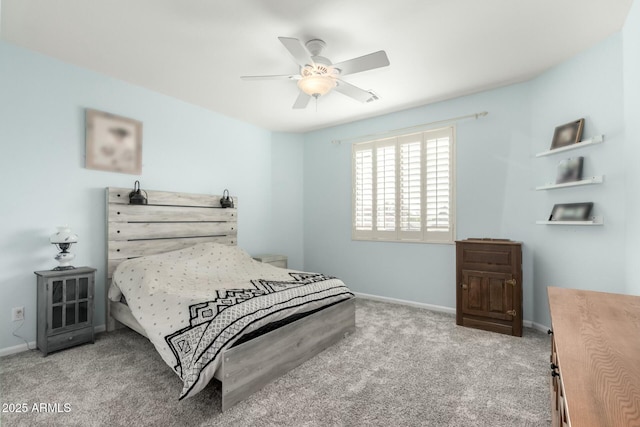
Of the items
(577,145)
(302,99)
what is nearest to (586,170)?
(577,145)

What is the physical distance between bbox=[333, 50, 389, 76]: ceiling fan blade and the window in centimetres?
197

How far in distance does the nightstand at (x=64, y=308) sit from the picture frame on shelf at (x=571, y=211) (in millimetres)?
4409

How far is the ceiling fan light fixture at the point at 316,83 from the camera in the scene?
2.54m

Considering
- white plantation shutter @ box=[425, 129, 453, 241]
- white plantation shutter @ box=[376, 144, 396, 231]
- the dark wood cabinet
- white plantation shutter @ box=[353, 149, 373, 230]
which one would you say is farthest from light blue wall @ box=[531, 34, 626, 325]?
white plantation shutter @ box=[353, 149, 373, 230]

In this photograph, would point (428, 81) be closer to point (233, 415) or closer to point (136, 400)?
point (233, 415)

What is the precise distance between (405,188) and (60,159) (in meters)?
3.86

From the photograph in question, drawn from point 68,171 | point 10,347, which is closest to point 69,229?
point 68,171

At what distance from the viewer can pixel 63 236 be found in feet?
9.13

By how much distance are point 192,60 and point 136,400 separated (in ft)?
9.23

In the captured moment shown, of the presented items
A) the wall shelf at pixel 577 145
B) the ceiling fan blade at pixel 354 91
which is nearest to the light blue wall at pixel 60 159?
the ceiling fan blade at pixel 354 91

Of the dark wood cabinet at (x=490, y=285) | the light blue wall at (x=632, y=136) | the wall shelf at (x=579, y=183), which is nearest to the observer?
the light blue wall at (x=632, y=136)

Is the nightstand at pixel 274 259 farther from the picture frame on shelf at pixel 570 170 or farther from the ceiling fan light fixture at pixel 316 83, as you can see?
the picture frame on shelf at pixel 570 170

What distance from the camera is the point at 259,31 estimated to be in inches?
97.9

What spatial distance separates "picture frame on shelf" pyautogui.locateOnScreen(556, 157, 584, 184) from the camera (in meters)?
2.86
